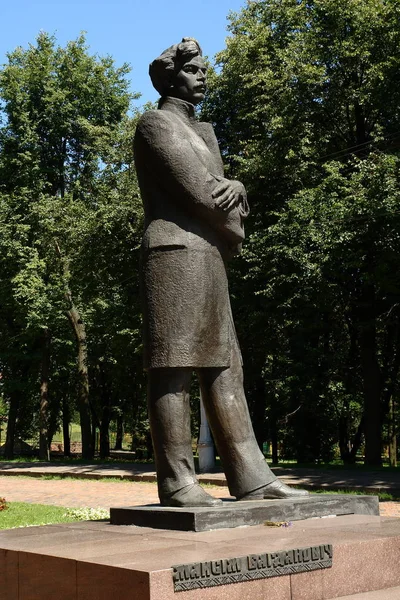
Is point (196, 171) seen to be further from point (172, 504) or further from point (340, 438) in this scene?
point (340, 438)

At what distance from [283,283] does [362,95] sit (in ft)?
16.8

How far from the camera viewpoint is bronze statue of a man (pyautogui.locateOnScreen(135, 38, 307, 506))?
631 cm

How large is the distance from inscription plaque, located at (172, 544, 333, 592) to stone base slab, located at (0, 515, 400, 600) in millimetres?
32

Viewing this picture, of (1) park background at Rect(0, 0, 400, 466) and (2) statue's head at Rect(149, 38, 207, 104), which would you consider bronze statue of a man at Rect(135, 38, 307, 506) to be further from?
(1) park background at Rect(0, 0, 400, 466)

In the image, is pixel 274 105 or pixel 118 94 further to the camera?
pixel 118 94

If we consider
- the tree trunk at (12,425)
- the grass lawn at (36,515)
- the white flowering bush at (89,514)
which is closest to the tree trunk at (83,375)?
the tree trunk at (12,425)

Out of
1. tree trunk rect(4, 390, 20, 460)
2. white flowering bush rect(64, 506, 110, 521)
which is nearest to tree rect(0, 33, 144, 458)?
tree trunk rect(4, 390, 20, 460)

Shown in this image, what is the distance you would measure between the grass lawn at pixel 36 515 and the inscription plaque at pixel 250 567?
547cm

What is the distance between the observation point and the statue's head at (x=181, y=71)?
684 centimetres

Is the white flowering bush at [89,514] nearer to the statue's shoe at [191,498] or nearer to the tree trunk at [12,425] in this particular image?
the statue's shoe at [191,498]

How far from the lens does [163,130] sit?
6.50 meters

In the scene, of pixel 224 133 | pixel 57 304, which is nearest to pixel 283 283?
pixel 224 133

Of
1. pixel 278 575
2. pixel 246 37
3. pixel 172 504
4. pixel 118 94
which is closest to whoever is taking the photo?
pixel 278 575

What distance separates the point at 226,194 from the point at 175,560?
2.76 meters
